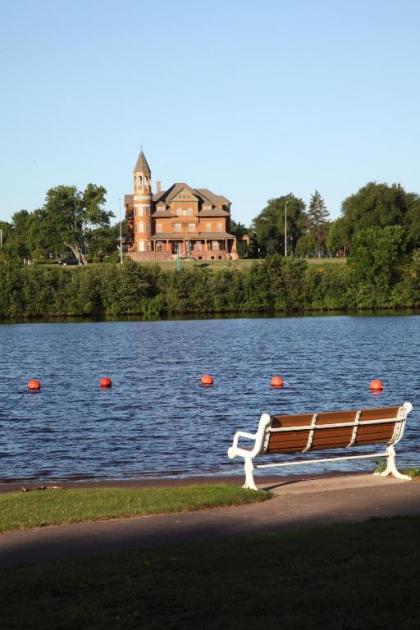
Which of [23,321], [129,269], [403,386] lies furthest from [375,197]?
[403,386]

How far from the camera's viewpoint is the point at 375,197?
152250 mm

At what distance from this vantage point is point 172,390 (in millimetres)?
43000

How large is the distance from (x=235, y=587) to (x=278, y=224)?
6919 inches

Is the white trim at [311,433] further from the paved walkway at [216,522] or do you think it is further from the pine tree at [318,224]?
the pine tree at [318,224]

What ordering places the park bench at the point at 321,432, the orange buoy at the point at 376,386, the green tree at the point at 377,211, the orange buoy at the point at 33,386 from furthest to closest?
the green tree at the point at 377,211, the orange buoy at the point at 33,386, the orange buoy at the point at 376,386, the park bench at the point at 321,432

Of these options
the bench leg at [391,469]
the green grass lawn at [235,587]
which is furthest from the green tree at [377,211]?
the green grass lawn at [235,587]

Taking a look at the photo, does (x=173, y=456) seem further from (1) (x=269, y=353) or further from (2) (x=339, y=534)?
(1) (x=269, y=353)

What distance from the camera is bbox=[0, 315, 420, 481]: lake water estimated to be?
24547 mm

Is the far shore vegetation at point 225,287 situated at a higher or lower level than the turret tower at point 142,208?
lower

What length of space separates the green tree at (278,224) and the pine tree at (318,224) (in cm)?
290

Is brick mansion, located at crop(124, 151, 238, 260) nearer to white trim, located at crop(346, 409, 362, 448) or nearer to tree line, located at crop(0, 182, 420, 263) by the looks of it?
tree line, located at crop(0, 182, 420, 263)

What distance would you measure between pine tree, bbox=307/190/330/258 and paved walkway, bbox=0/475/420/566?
556 feet

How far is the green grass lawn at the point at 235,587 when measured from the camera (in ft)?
25.1

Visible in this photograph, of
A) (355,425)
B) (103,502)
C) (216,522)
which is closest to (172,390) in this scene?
(355,425)
